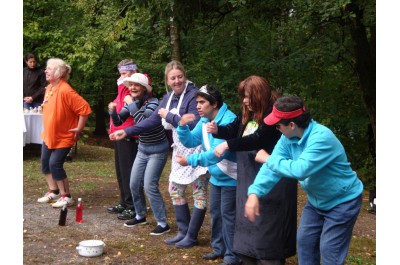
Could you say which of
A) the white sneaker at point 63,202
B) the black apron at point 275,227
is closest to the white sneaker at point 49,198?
the white sneaker at point 63,202

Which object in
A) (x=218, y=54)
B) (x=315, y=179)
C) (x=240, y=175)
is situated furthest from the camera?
(x=218, y=54)

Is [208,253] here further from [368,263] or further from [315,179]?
[315,179]

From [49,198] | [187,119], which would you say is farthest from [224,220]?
[49,198]

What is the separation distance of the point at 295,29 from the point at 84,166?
547 cm

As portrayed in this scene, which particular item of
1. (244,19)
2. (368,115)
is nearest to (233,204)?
(244,19)

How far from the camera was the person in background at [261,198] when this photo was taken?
4262 millimetres

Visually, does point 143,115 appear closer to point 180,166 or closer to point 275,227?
point 180,166

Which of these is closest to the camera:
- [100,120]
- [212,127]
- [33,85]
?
[212,127]

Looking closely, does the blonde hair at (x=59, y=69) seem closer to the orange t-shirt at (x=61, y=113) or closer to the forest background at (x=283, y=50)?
the orange t-shirt at (x=61, y=113)

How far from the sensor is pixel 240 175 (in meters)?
4.59

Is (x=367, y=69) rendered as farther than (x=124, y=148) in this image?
Yes

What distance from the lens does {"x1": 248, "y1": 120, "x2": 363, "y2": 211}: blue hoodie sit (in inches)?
141

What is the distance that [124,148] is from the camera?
6.97 metres

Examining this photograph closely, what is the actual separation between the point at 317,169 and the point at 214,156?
1.33 meters
